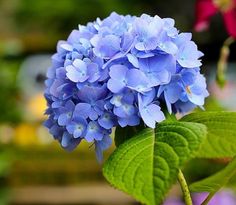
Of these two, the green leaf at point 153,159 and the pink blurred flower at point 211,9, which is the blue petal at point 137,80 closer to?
the green leaf at point 153,159

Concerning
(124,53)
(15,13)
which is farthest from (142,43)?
(15,13)

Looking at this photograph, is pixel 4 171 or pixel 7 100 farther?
pixel 7 100

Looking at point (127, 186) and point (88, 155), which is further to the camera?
point (88, 155)

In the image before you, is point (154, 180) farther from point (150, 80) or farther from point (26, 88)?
point (26, 88)

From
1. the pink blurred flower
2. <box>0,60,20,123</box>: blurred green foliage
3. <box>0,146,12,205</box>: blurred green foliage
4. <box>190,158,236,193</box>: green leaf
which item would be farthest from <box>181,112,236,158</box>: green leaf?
<box>0,60,20,123</box>: blurred green foliage

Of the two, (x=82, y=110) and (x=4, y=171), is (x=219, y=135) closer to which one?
(x=82, y=110)

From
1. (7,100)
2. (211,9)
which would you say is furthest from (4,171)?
(211,9)

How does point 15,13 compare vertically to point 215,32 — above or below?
above
